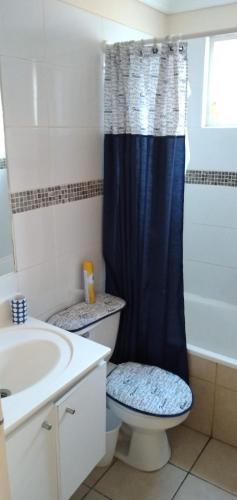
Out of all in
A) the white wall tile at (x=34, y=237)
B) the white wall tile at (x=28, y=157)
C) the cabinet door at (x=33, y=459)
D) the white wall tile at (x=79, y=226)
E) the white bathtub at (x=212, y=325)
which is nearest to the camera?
the cabinet door at (x=33, y=459)

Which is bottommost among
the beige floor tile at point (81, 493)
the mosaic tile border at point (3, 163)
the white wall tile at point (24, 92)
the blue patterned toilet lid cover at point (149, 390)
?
the beige floor tile at point (81, 493)

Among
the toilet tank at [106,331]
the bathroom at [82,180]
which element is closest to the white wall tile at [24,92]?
the bathroom at [82,180]

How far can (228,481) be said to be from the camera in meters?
1.83

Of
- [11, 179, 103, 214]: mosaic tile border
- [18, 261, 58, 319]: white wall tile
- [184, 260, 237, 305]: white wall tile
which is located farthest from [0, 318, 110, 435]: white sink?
[184, 260, 237, 305]: white wall tile

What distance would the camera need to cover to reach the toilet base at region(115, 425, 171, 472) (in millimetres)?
1861

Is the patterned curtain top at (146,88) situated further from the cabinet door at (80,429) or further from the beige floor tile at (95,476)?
the beige floor tile at (95,476)

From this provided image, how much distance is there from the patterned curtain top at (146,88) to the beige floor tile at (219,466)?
60.1 inches

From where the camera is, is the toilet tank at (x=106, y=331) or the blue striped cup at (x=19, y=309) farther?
the toilet tank at (x=106, y=331)

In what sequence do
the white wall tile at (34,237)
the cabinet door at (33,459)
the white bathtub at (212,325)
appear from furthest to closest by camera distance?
the white bathtub at (212,325)
the white wall tile at (34,237)
the cabinet door at (33,459)

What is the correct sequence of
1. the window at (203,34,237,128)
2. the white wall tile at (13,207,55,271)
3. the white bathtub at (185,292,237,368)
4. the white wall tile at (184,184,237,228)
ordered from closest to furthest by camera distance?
the white wall tile at (13,207,55,271), the window at (203,34,237,128), the white wall tile at (184,184,237,228), the white bathtub at (185,292,237,368)

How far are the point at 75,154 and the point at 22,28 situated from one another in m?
0.54

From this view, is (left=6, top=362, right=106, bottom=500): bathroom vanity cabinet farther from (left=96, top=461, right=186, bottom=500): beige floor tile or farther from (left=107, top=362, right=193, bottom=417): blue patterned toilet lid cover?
(left=96, top=461, right=186, bottom=500): beige floor tile

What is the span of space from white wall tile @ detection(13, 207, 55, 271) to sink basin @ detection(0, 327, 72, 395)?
11.6 inches

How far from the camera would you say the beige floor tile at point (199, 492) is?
5.74ft
